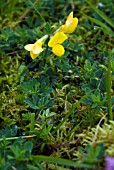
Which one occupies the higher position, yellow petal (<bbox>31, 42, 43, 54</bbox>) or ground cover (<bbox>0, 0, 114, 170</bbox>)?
yellow petal (<bbox>31, 42, 43, 54</bbox>)

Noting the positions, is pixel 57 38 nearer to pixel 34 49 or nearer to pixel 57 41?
pixel 57 41

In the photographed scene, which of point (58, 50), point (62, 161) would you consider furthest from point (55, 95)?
point (62, 161)

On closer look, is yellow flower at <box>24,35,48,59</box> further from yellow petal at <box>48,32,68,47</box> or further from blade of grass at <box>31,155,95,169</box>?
blade of grass at <box>31,155,95,169</box>

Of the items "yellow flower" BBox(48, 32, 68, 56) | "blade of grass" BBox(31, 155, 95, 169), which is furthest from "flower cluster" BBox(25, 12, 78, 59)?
"blade of grass" BBox(31, 155, 95, 169)

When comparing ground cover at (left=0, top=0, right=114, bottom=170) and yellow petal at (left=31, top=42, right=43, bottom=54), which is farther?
yellow petal at (left=31, top=42, right=43, bottom=54)

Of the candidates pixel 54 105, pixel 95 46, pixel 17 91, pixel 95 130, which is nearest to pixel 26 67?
pixel 17 91

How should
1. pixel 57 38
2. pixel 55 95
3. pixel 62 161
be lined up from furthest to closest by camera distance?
pixel 55 95
pixel 57 38
pixel 62 161

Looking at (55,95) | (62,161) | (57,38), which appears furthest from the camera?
(55,95)

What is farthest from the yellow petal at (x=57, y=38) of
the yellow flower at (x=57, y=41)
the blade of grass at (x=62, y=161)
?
the blade of grass at (x=62, y=161)

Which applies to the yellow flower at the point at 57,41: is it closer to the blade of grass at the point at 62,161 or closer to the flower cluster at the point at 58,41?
the flower cluster at the point at 58,41

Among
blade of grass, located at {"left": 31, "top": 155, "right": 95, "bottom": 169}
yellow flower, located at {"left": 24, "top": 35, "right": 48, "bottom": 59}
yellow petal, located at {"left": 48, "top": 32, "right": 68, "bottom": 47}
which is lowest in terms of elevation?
blade of grass, located at {"left": 31, "top": 155, "right": 95, "bottom": 169}

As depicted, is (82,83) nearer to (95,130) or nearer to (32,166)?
(95,130)
